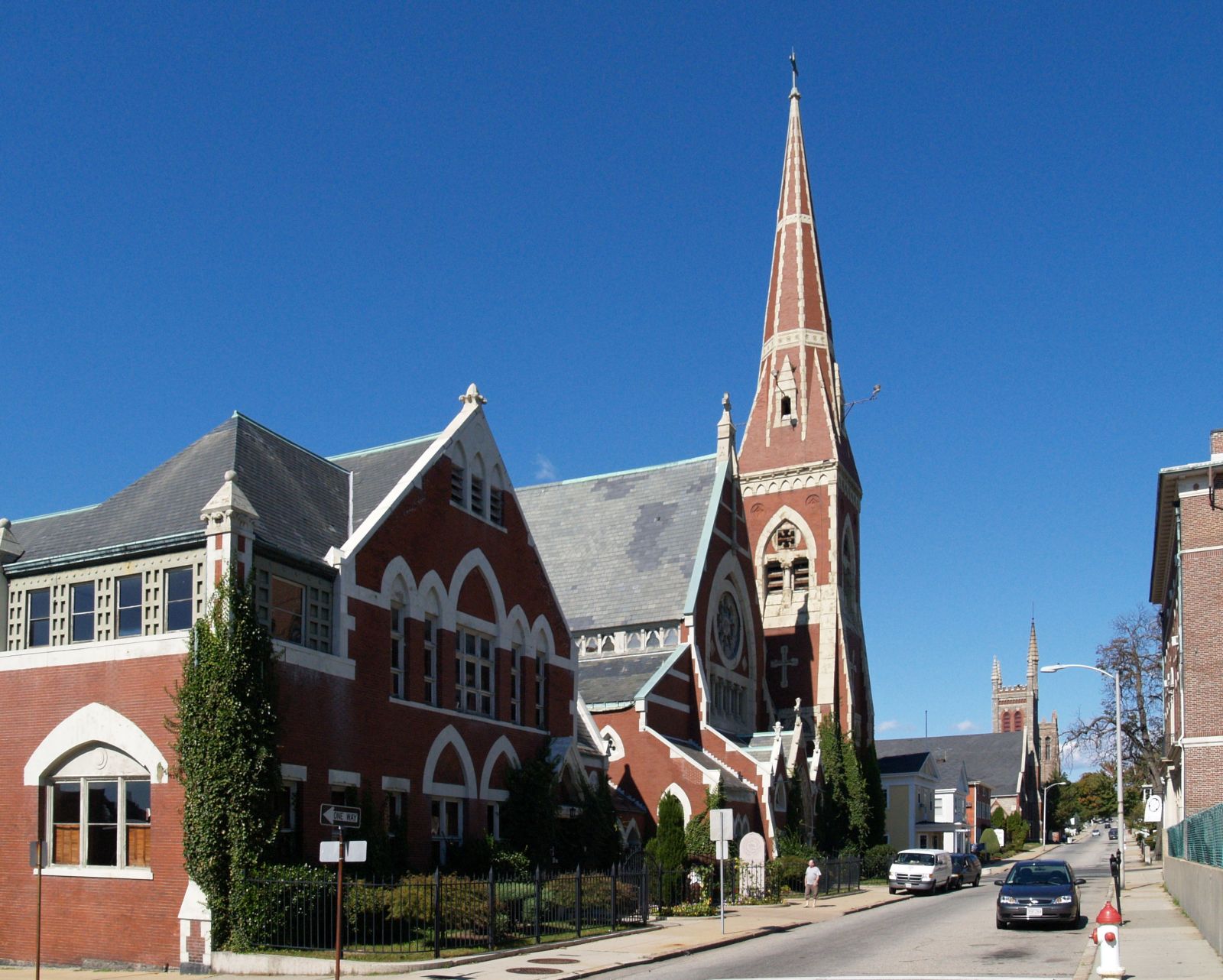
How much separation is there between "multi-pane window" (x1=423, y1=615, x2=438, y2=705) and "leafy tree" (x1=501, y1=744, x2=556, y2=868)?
375cm

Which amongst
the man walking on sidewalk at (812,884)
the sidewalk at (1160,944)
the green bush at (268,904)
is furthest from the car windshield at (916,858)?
the green bush at (268,904)

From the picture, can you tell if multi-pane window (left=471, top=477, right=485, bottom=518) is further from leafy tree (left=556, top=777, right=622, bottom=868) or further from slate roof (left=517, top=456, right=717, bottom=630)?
slate roof (left=517, top=456, right=717, bottom=630)

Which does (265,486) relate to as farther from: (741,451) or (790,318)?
(790,318)

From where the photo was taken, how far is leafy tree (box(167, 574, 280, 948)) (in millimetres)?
22531

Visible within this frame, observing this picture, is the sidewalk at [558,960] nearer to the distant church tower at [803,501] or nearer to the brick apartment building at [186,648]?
the brick apartment building at [186,648]

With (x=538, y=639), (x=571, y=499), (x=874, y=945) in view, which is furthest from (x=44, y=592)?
(x=571, y=499)

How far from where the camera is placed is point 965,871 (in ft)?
170

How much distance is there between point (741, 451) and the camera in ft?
202

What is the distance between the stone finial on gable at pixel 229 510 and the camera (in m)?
23.7

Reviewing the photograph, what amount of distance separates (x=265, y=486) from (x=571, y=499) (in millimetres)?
30450

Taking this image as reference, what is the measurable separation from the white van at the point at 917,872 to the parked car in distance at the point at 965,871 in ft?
7.53

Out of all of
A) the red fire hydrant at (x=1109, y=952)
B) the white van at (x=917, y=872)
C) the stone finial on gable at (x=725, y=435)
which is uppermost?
the stone finial on gable at (x=725, y=435)

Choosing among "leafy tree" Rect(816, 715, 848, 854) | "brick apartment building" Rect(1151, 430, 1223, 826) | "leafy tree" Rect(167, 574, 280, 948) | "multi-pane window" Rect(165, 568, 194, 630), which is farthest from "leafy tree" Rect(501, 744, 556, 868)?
"leafy tree" Rect(816, 715, 848, 854)

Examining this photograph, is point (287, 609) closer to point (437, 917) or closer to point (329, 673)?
point (329, 673)
